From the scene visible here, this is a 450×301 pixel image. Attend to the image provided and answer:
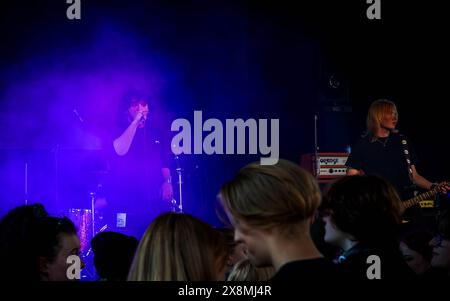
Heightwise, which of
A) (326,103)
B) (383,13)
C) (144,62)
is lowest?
(326,103)

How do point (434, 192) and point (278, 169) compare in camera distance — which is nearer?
point (278, 169)

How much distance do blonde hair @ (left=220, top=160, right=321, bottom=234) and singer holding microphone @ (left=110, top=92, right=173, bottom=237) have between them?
4.87 meters

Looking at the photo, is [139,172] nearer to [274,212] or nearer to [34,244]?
[34,244]

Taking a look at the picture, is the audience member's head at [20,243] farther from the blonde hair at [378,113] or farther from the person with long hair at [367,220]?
the blonde hair at [378,113]

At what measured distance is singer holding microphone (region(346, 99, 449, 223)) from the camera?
578 centimetres

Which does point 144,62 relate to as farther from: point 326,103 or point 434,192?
point 434,192

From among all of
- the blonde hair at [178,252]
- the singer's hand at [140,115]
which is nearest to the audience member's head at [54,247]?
the blonde hair at [178,252]

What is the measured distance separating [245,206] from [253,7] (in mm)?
5983

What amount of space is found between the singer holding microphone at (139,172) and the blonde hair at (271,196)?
16.0 feet

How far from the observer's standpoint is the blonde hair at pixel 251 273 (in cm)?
244
